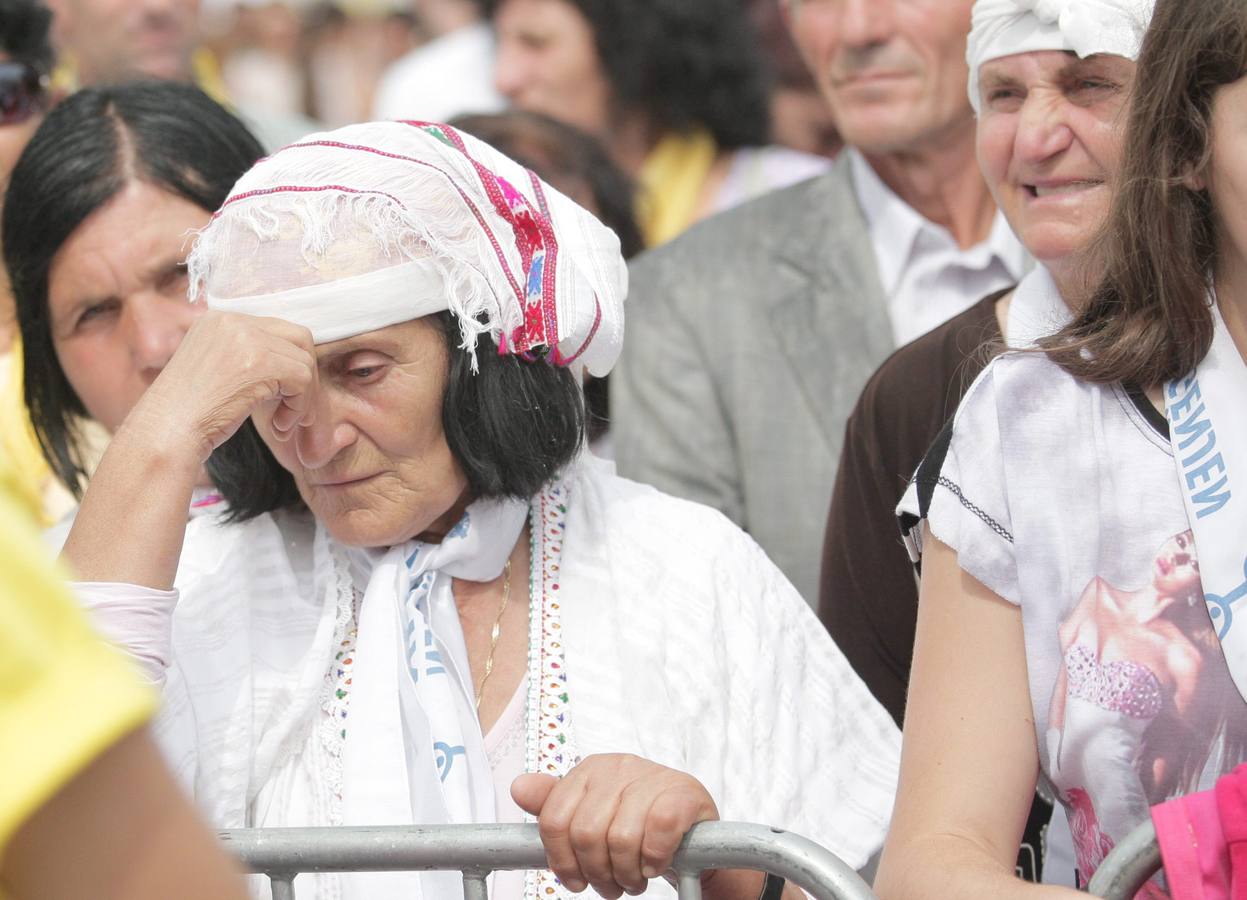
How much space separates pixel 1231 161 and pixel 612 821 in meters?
1.07

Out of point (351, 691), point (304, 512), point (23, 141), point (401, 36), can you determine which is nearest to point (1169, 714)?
point (351, 691)

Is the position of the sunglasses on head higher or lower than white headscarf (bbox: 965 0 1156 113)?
higher

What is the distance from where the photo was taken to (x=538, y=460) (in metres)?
2.74

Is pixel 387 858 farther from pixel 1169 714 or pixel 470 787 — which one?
pixel 1169 714

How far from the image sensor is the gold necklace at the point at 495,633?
8.87ft

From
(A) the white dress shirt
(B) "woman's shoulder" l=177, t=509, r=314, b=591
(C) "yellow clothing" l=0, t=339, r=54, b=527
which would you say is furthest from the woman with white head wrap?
(C) "yellow clothing" l=0, t=339, r=54, b=527

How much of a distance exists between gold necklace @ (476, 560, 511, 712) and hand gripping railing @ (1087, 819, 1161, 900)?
3.40 feet

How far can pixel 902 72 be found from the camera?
4.10m

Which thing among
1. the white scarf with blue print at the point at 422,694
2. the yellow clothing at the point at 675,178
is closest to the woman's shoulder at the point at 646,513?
the white scarf with blue print at the point at 422,694

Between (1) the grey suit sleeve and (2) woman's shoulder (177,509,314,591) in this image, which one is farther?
(1) the grey suit sleeve

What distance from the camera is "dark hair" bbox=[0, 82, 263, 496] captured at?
3313 millimetres

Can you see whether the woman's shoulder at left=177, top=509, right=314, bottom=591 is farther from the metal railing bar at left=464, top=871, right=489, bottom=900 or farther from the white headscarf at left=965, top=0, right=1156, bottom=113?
the white headscarf at left=965, top=0, right=1156, bottom=113

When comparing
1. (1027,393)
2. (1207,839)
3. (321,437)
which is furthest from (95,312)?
(1207,839)

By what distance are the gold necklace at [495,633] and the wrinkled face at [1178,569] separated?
1.06 meters
